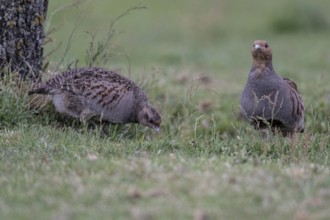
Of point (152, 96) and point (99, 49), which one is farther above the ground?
point (99, 49)

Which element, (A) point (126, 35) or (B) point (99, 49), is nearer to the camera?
(B) point (99, 49)

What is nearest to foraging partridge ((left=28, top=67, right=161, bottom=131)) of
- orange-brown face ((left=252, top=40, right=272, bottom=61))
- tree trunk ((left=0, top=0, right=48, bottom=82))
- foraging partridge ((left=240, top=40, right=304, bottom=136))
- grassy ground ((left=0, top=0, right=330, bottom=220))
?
grassy ground ((left=0, top=0, right=330, bottom=220))

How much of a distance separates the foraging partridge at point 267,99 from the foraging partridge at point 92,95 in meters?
1.22

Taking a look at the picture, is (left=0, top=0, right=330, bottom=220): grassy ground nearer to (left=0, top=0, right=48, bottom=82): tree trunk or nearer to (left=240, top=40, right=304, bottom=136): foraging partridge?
(left=240, top=40, right=304, bottom=136): foraging partridge

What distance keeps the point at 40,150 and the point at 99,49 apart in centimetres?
265

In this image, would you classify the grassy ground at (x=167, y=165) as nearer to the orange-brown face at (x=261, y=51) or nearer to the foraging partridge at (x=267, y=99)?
the foraging partridge at (x=267, y=99)

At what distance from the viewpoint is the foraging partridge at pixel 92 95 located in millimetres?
8359

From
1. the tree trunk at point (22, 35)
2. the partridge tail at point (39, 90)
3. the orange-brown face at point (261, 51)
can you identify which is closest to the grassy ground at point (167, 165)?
the partridge tail at point (39, 90)

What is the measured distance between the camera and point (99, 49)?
9.15 m

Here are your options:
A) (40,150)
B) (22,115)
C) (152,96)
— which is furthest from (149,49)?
(40,150)

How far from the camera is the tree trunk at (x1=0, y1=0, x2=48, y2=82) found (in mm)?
8305

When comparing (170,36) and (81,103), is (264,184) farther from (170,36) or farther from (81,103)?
(170,36)

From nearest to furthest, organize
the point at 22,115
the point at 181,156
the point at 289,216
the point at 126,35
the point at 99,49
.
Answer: the point at 289,216, the point at 181,156, the point at 22,115, the point at 99,49, the point at 126,35

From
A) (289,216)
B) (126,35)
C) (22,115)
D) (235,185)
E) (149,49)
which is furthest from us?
(126,35)
